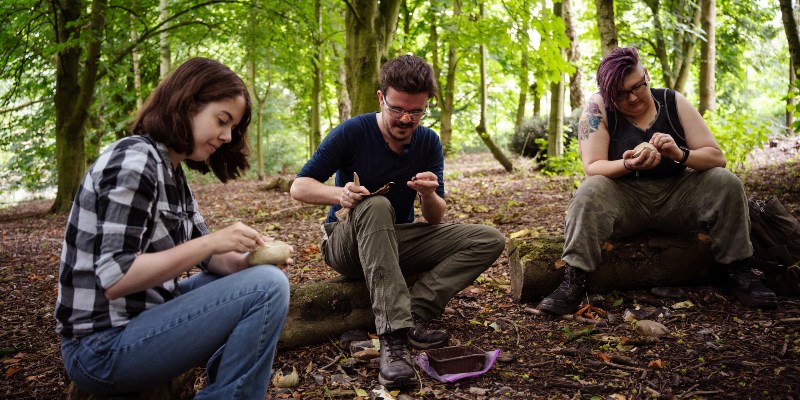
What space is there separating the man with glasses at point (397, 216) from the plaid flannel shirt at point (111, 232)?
46.1 inches

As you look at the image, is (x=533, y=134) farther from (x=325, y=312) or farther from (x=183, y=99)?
(x=183, y=99)

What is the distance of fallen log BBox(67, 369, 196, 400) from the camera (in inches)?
72.9

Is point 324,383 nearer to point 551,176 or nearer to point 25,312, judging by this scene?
point 25,312

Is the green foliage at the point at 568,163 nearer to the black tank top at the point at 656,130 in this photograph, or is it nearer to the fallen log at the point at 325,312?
the black tank top at the point at 656,130

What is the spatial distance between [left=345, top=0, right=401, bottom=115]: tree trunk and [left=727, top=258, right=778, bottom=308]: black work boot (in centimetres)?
439

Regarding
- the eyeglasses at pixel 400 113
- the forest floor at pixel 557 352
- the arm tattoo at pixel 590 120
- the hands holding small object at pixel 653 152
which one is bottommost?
the forest floor at pixel 557 352

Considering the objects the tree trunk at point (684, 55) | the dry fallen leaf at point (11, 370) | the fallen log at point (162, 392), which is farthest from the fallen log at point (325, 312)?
the tree trunk at point (684, 55)

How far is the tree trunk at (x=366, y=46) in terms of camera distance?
6.74 m

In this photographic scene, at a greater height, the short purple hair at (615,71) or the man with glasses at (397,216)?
the short purple hair at (615,71)

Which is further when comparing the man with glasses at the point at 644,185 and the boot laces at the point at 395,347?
the man with glasses at the point at 644,185

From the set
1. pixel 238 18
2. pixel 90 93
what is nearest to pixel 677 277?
pixel 238 18

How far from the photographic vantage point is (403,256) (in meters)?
3.20

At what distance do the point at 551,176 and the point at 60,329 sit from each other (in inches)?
325

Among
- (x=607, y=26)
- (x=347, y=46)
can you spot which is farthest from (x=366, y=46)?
(x=607, y=26)
